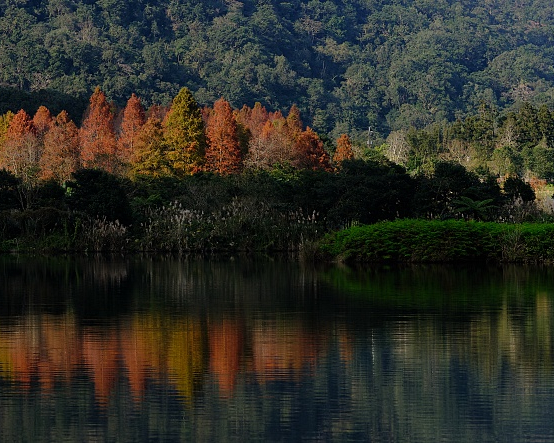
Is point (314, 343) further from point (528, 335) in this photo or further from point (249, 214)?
point (249, 214)

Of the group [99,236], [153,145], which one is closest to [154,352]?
[99,236]

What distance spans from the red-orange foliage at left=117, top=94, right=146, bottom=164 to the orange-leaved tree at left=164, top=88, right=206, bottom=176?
5.25m

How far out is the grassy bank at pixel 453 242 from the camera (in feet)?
90.5

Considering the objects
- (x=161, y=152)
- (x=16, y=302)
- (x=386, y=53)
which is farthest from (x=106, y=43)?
(x=16, y=302)

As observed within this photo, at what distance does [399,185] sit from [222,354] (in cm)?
2124

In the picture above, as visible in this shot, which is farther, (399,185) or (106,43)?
(106,43)

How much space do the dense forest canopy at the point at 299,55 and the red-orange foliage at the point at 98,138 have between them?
25184 mm

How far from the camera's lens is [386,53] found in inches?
5369

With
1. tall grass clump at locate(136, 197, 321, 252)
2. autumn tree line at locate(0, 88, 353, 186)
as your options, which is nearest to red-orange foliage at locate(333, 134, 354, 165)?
autumn tree line at locate(0, 88, 353, 186)

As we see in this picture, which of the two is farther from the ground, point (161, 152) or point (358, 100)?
point (358, 100)

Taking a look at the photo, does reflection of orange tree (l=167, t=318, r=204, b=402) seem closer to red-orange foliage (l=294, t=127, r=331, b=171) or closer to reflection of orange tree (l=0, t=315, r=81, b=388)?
reflection of orange tree (l=0, t=315, r=81, b=388)

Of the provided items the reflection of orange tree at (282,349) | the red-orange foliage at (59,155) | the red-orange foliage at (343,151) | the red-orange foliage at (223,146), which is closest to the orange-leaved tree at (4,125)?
the red-orange foliage at (59,155)

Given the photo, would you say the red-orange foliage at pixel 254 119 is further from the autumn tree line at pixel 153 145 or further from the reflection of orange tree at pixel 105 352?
the reflection of orange tree at pixel 105 352

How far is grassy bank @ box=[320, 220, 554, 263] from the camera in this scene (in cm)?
2758
